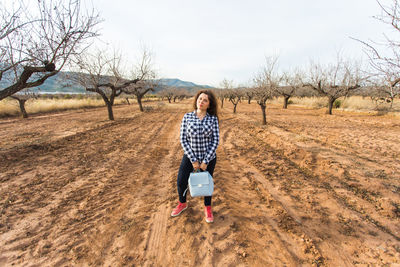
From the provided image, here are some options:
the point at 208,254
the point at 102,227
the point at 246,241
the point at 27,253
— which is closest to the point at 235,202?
the point at 246,241

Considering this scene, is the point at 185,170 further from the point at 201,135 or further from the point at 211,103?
the point at 211,103

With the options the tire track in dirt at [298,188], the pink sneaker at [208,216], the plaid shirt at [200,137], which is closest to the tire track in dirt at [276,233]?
the tire track in dirt at [298,188]

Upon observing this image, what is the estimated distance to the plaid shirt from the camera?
2.13 m

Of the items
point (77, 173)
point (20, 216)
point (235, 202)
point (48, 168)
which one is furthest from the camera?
point (48, 168)

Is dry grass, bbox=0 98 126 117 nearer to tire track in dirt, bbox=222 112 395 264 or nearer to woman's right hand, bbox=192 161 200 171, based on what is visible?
tire track in dirt, bbox=222 112 395 264

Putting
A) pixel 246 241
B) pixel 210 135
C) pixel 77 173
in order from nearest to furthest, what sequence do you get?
pixel 246 241, pixel 210 135, pixel 77 173

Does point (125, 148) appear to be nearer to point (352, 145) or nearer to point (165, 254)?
point (165, 254)

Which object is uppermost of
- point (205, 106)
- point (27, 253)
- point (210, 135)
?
point (205, 106)

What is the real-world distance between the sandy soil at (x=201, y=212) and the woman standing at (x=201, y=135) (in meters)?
0.92

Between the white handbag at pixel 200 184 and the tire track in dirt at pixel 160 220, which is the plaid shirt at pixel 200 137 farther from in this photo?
the tire track in dirt at pixel 160 220

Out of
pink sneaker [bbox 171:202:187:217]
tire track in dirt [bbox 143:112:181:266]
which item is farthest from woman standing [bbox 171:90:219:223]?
tire track in dirt [bbox 143:112:181:266]

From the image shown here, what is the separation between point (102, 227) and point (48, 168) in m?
3.34

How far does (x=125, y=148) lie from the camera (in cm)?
593

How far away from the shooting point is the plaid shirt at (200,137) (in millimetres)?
2129
